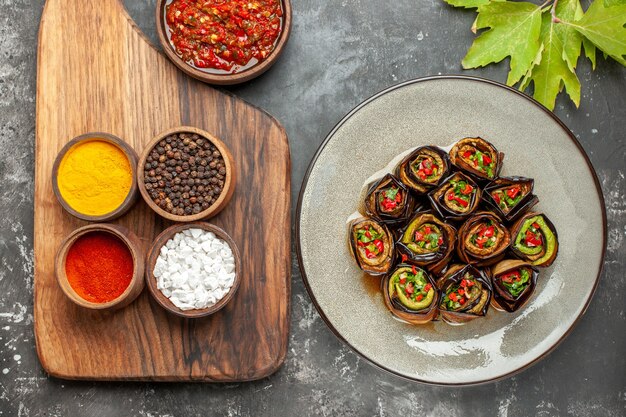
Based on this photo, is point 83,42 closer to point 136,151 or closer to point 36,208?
point 136,151

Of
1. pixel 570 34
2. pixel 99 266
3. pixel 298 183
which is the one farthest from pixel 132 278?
pixel 570 34

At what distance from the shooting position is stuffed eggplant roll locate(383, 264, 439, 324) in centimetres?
264

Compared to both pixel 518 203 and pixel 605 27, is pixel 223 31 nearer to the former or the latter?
pixel 518 203

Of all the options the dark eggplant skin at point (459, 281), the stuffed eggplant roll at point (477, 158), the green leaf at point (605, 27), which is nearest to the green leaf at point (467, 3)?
the green leaf at point (605, 27)

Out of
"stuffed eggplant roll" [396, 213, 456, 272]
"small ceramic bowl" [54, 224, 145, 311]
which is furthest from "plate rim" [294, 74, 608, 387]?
"small ceramic bowl" [54, 224, 145, 311]

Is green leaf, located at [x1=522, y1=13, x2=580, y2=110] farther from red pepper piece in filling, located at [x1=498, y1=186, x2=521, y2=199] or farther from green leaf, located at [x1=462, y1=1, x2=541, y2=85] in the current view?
red pepper piece in filling, located at [x1=498, y1=186, x2=521, y2=199]

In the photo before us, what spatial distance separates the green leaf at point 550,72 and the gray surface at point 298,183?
16cm

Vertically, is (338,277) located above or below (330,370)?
above

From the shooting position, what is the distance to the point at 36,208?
2.85 m

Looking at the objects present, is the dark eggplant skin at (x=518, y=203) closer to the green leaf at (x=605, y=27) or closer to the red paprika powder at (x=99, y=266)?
A: the green leaf at (x=605, y=27)

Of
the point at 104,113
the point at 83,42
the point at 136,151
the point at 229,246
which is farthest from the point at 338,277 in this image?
the point at 83,42

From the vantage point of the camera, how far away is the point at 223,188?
2672 mm

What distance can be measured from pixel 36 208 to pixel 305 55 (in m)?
Answer: 1.56

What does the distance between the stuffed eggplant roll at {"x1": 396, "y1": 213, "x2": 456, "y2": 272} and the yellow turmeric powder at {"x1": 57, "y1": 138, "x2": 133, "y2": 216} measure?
133 centimetres
